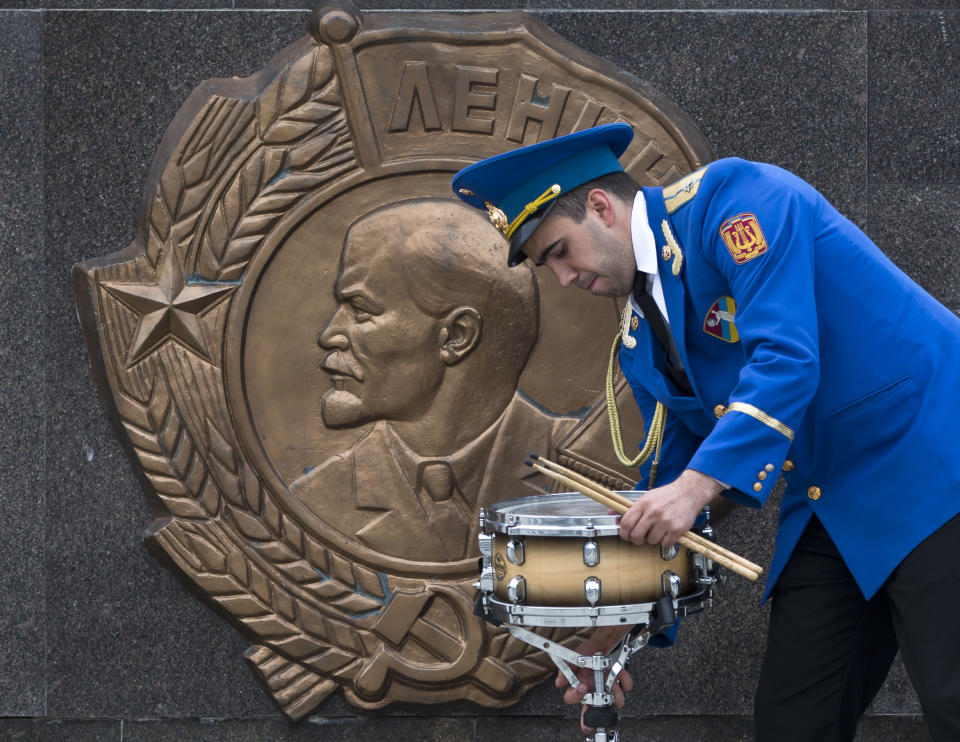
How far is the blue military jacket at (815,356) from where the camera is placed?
2.03m

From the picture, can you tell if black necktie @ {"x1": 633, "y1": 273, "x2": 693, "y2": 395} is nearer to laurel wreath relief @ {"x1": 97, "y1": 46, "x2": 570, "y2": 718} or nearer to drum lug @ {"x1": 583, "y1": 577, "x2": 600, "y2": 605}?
drum lug @ {"x1": 583, "y1": 577, "x2": 600, "y2": 605}

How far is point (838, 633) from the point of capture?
2.31m

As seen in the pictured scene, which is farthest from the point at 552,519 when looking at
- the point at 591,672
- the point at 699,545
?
the point at 591,672

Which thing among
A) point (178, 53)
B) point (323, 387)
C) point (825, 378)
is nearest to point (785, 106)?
point (825, 378)

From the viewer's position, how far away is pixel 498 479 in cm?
330

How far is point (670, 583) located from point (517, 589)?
1.06 feet

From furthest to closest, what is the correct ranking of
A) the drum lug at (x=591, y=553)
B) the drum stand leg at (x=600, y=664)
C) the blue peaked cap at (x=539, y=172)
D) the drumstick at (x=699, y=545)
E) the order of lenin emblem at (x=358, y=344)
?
the order of lenin emblem at (x=358, y=344)
the blue peaked cap at (x=539, y=172)
the drum stand leg at (x=600, y=664)
the drum lug at (x=591, y=553)
the drumstick at (x=699, y=545)

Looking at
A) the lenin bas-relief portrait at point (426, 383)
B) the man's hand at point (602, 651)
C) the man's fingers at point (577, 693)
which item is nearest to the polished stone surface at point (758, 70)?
the lenin bas-relief portrait at point (426, 383)

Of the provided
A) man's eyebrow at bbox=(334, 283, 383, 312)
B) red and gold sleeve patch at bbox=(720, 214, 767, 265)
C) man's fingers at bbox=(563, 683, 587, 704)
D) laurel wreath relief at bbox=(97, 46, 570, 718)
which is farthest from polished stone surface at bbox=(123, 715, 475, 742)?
red and gold sleeve patch at bbox=(720, 214, 767, 265)

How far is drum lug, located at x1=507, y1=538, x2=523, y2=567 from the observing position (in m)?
2.21

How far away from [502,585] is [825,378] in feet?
2.74

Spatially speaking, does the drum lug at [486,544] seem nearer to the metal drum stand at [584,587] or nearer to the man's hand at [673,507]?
the metal drum stand at [584,587]

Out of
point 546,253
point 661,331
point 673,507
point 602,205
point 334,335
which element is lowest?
point 334,335

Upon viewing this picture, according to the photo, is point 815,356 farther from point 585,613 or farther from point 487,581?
point 487,581
